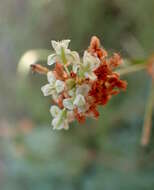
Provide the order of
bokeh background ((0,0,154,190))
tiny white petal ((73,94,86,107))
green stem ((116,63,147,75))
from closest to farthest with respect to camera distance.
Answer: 1. tiny white petal ((73,94,86,107))
2. green stem ((116,63,147,75))
3. bokeh background ((0,0,154,190))

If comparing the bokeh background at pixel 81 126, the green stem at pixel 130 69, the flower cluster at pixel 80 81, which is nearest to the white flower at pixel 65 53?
the flower cluster at pixel 80 81

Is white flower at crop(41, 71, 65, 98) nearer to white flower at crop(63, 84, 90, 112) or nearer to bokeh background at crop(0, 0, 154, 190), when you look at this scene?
white flower at crop(63, 84, 90, 112)

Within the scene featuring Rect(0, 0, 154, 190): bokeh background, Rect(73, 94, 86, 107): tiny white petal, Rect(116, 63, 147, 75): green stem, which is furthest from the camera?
Rect(0, 0, 154, 190): bokeh background

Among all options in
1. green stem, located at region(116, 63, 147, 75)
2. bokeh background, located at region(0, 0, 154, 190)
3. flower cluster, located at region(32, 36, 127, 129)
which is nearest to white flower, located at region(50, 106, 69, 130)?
flower cluster, located at region(32, 36, 127, 129)

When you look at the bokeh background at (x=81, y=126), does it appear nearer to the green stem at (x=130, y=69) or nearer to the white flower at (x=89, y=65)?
the green stem at (x=130, y=69)

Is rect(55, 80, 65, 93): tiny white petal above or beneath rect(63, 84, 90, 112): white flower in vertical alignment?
above

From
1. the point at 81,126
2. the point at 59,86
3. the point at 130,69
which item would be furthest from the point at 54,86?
the point at 81,126

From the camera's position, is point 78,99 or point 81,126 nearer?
point 78,99

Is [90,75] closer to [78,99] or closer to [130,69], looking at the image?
[78,99]
